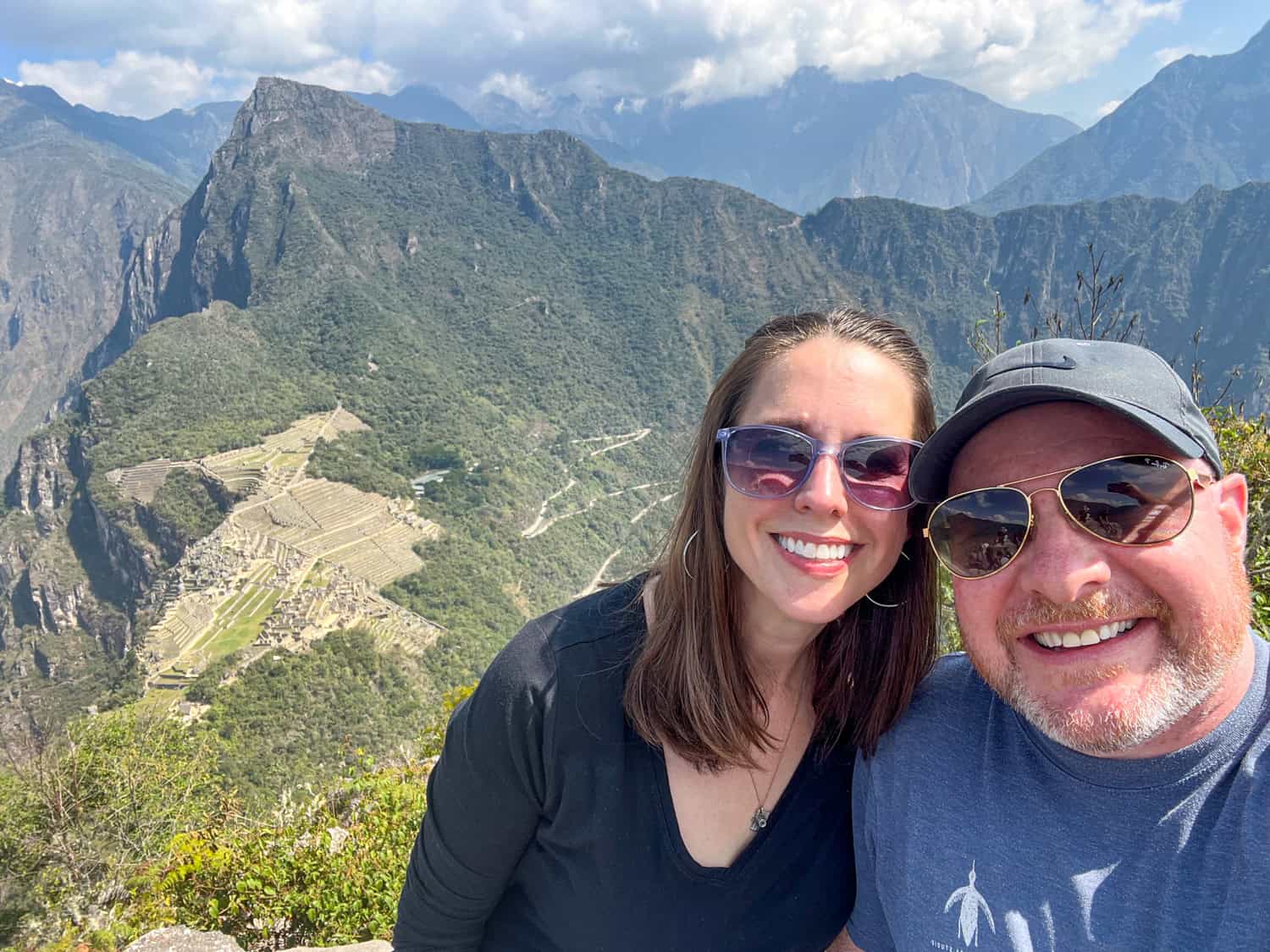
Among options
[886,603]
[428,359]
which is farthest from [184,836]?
[428,359]

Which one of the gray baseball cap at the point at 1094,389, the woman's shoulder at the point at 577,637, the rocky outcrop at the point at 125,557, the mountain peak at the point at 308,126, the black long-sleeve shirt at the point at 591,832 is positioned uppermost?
the mountain peak at the point at 308,126

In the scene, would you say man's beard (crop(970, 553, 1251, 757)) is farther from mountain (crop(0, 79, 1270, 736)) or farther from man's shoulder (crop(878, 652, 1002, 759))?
mountain (crop(0, 79, 1270, 736))

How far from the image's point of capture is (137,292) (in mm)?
163625

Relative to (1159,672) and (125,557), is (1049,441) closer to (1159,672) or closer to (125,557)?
(1159,672)

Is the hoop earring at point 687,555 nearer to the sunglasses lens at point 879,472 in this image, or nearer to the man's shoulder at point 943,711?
the sunglasses lens at point 879,472

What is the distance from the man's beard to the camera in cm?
142

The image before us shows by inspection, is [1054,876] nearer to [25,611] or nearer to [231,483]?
[231,483]

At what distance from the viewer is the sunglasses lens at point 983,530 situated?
164 cm

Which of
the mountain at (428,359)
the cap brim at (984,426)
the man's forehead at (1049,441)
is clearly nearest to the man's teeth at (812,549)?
the cap brim at (984,426)

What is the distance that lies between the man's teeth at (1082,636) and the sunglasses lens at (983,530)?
17 cm

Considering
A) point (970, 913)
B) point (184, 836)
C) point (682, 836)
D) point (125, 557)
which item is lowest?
point (125, 557)

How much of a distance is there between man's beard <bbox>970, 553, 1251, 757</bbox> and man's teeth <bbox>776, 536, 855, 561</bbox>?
1.65ft

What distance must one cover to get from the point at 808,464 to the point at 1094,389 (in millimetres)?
660

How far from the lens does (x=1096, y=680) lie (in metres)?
1.49
